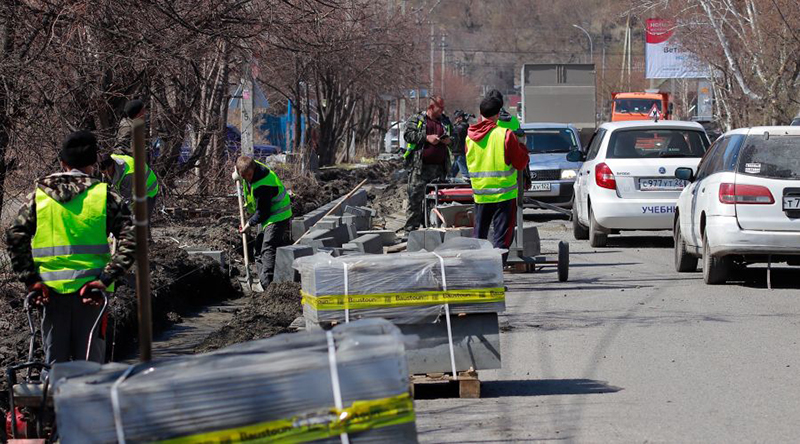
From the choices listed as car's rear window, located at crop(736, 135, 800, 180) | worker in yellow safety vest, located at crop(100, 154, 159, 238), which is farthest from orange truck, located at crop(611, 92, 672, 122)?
worker in yellow safety vest, located at crop(100, 154, 159, 238)

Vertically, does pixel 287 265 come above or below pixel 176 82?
below

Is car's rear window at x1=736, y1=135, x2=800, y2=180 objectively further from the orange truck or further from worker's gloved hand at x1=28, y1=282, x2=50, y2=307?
the orange truck

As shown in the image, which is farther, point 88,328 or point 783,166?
point 783,166

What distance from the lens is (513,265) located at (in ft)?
45.4

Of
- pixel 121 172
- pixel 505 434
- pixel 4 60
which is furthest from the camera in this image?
pixel 121 172

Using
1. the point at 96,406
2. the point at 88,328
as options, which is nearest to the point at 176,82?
the point at 88,328

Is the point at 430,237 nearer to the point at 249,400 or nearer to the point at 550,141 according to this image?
the point at 249,400

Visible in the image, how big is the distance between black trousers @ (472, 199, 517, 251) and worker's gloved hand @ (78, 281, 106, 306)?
18.2 feet

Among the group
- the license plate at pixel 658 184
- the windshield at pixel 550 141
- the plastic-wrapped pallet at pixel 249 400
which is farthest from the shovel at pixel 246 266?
the windshield at pixel 550 141

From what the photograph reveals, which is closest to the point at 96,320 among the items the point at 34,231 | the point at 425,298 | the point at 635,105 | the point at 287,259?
the point at 34,231

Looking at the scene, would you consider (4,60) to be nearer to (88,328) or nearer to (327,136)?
(88,328)

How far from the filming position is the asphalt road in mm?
6488

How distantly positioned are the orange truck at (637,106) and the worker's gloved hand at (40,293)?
42466 millimetres

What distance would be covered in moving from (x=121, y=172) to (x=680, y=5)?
3181cm
